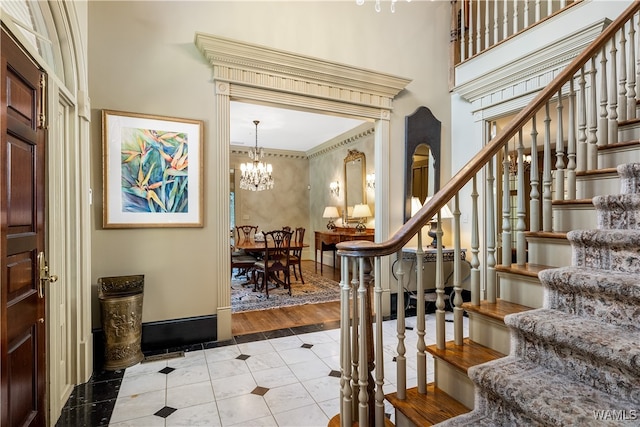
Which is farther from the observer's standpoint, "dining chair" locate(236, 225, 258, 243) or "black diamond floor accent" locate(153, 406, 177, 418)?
"dining chair" locate(236, 225, 258, 243)

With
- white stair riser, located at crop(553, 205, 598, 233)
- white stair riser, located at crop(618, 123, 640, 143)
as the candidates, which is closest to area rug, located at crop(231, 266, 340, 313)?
white stair riser, located at crop(553, 205, 598, 233)

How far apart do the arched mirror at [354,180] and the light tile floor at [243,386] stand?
3893mm

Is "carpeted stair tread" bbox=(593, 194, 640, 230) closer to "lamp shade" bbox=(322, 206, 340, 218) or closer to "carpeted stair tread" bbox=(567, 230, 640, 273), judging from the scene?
"carpeted stair tread" bbox=(567, 230, 640, 273)

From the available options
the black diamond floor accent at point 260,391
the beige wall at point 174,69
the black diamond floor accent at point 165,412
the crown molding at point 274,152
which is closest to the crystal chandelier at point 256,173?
the crown molding at point 274,152

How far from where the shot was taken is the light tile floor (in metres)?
2.01

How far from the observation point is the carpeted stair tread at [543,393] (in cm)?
110

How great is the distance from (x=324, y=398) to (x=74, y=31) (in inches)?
120

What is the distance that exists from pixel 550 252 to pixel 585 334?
715 mm

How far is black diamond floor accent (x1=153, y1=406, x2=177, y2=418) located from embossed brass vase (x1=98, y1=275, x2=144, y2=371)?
778 mm

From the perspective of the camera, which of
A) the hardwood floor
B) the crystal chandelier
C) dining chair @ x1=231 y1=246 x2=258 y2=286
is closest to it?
the hardwood floor

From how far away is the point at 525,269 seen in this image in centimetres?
178

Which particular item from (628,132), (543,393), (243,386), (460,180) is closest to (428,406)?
(543,393)

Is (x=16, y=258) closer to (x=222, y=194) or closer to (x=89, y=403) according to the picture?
(x=89, y=403)

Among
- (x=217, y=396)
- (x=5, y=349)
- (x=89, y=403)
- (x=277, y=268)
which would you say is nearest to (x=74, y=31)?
(x=5, y=349)
